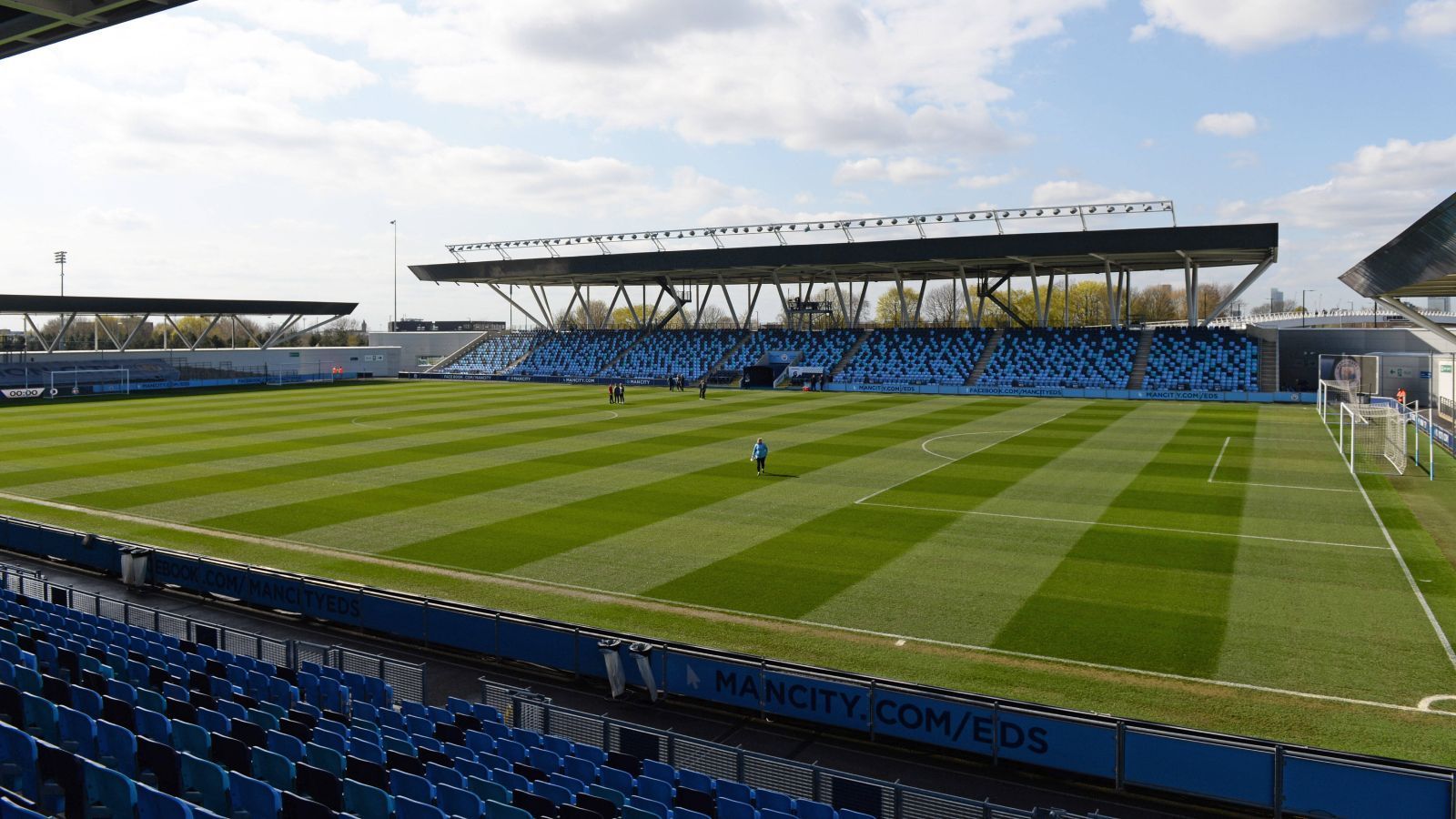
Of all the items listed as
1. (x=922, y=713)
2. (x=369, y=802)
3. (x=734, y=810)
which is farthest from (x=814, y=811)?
(x=369, y=802)

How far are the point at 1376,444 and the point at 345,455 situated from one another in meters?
42.7

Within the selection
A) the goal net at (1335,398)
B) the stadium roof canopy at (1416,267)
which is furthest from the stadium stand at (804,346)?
the stadium roof canopy at (1416,267)

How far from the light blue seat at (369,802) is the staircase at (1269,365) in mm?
70447

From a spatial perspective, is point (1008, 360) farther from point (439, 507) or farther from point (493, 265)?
point (439, 507)

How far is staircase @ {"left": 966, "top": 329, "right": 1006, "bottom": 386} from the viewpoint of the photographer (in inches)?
2908

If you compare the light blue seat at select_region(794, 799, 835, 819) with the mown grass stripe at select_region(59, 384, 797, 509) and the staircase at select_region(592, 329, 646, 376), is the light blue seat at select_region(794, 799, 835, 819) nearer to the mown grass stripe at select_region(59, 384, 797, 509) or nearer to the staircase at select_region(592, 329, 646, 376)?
the mown grass stripe at select_region(59, 384, 797, 509)

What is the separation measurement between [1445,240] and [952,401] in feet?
121

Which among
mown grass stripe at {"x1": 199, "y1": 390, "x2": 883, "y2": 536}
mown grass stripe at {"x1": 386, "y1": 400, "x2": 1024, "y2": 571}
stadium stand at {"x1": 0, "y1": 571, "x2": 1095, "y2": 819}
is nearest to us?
stadium stand at {"x1": 0, "y1": 571, "x2": 1095, "y2": 819}

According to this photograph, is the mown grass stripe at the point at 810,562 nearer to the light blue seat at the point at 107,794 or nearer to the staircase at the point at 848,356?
the light blue seat at the point at 107,794

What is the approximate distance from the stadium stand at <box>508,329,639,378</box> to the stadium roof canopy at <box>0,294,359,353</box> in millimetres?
19814

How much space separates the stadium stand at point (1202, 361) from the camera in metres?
66.4

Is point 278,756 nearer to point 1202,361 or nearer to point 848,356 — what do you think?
point 1202,361

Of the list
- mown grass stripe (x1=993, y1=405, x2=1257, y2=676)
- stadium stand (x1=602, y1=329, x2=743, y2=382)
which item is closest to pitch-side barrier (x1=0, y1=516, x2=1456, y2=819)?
mown grass stripe (x1=993, y1=405, x2=1257, y2=676)

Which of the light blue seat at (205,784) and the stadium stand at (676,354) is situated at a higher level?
the stadium stand at (676,354)
